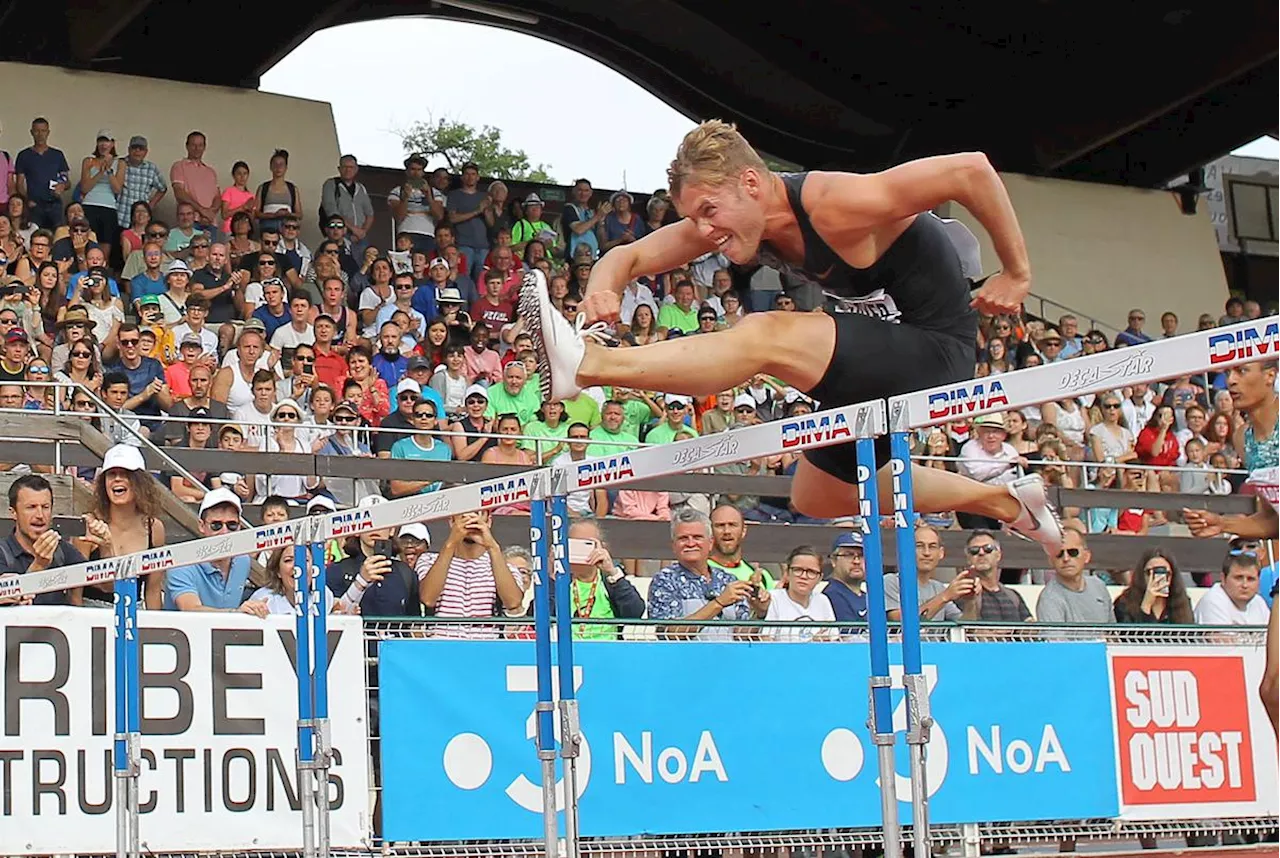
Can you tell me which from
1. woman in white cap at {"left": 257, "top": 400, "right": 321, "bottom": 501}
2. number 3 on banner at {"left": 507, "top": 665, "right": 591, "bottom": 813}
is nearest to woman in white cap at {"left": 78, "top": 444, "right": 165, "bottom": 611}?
number 3 on banner at {"left": 507, "top": 665, "right": 591, "bottom": 813}

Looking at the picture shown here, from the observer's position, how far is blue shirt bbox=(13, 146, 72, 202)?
15984 mm

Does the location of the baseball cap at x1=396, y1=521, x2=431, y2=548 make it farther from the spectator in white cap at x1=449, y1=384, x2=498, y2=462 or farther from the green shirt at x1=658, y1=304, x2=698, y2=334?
the green shirt at x1=658, y1=304, x2=698, y2=334

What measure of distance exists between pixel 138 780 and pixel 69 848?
0.64m

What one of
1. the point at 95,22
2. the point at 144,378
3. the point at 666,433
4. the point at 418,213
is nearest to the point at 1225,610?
the point at 666,433

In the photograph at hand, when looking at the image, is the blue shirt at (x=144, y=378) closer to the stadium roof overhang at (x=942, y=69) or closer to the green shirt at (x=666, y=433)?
the green shirt at (x=666, y=433)

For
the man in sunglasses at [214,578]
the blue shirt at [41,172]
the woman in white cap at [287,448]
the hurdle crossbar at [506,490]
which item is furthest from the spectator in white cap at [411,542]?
the blue shirt at [41,172]

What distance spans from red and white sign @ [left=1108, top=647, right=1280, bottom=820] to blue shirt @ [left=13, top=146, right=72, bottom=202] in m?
10.2

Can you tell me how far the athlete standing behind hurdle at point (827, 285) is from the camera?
5688mm

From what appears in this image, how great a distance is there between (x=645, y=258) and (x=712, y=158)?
0.52 metres

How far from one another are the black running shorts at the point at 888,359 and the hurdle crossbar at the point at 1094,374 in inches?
9.4

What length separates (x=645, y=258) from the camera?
6.23 meters

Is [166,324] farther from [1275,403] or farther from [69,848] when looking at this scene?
[1275,403]

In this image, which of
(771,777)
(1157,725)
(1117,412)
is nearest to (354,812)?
(771,777)

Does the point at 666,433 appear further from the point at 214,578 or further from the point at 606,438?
the point at 214,578
